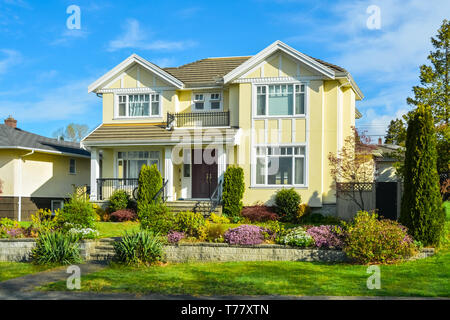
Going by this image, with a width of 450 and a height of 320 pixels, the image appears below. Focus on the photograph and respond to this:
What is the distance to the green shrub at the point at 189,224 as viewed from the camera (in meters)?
12.9

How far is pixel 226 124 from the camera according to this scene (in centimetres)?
2088

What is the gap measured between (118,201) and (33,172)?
591cm

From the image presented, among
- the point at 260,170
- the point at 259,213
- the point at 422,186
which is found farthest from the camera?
the point at 260,170

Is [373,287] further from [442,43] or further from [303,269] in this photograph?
[442,43]

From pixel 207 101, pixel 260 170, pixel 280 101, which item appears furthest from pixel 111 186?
pixel 280 101

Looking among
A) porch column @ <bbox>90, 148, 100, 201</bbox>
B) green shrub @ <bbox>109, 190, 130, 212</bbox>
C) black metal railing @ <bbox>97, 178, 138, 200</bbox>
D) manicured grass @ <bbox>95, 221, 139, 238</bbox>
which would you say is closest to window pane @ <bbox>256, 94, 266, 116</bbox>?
black metal railing @ <bbox>97, 178, 138, 200</bbox>

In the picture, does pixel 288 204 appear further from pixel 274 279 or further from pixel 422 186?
pixel 274 279

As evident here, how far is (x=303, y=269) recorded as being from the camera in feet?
34.9

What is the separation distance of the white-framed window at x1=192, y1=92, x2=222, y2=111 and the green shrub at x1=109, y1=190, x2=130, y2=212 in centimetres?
531

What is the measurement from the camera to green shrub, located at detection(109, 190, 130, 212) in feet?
64.4

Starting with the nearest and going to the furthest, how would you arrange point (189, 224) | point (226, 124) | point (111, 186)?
point (189, 224), point (226, 124), point (111, 186)
